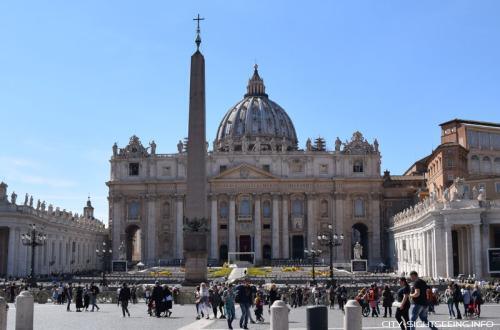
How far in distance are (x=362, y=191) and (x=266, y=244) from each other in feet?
48.9

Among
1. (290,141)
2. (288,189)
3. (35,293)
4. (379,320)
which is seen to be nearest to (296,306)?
(379,320)

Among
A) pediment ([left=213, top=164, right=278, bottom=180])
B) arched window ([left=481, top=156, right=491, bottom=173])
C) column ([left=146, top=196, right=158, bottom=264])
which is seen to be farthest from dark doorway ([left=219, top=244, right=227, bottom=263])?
arched window ([left=481, top=156, right=491, bottom=173])

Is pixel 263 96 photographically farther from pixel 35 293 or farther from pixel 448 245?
pixel 35 293

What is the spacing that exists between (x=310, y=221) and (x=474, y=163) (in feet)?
84.7

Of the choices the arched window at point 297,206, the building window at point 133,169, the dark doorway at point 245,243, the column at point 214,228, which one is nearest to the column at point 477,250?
the arched window at point 297,206

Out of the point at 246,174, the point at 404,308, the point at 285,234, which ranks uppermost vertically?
the point at 246,174

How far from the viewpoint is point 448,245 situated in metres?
50.1

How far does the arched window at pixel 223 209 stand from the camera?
95.6m

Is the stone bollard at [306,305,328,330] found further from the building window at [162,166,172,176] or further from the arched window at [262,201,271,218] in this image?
the building window at [162,166,172,176]

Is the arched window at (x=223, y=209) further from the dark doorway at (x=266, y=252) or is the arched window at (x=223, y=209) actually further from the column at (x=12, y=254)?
the column at (x=12, y=254)

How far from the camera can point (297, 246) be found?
3750 inches

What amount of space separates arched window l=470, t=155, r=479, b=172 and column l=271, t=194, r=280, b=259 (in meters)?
28.1

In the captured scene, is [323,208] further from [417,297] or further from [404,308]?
[417,297]

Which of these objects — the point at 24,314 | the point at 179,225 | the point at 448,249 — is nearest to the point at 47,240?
the point at 179,225
